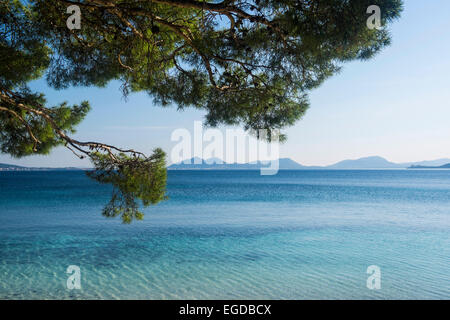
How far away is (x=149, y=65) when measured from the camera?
161 inches

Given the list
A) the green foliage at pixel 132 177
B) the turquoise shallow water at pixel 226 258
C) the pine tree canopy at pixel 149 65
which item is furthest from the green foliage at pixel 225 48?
the turquoise shallow water at pixel 226 258

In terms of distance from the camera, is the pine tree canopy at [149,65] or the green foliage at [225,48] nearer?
the green foliage at [225,48]

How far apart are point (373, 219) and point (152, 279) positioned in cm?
1091

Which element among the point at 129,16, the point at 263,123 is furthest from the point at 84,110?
the point at 263,123

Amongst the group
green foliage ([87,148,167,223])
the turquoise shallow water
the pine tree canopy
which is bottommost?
the turquoise shallow water

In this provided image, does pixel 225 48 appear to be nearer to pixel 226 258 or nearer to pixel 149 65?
pixel 149 65

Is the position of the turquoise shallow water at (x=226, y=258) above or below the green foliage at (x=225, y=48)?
below

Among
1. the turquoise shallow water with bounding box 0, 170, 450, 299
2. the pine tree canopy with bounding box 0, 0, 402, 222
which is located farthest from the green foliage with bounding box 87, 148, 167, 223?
the turquoise shallow water with bounding box 0, 170, 450, 299

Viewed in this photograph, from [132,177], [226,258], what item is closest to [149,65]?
[132,177]

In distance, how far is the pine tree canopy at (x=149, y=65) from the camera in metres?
3.24

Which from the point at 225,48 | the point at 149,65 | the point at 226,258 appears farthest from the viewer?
the point at 226,258

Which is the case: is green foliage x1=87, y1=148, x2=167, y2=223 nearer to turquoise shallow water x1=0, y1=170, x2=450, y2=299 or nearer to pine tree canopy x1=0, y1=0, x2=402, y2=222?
pine tree canopy x1=0, y1=0, x2=402, y2=222

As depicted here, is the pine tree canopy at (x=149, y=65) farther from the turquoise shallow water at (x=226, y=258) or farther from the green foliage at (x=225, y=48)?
the turquoise shallow water at (x=226, y=258)

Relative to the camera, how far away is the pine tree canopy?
324 centimetres
